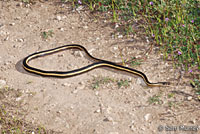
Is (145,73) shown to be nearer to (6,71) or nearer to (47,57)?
(47,57)

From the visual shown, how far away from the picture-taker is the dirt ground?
4977 millimetres

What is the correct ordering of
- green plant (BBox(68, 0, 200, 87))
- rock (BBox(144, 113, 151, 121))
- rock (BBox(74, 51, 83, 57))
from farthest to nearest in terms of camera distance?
rock (BBox(74, 51, 83, 57)) → green plant (BBox(68, 0, 200, 87)) → rock (BBox(144, 113, 151, 121))

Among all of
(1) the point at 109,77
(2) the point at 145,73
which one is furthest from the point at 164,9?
(1) the point at 109,77

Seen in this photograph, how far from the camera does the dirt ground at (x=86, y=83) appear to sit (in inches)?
196

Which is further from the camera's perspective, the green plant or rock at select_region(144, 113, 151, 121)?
the green plant

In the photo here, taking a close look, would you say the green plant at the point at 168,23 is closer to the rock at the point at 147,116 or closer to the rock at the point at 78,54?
the rock at the point at 78,54

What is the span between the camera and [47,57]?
7.12 m

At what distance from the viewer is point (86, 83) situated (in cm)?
607

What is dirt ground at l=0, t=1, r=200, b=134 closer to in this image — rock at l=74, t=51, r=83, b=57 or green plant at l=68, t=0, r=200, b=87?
rock at l=74, t=51, r=83, b=57

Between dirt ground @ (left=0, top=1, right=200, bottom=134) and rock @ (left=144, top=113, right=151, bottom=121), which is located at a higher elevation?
dirt ground @ (left=0, top=1, right=200, bottom=134)

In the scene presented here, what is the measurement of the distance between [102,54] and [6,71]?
7.83 ft

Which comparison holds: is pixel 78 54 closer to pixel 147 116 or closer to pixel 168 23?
pixel 168 23

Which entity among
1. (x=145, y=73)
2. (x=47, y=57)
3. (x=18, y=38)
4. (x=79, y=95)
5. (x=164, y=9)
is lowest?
(x=79, y=95)

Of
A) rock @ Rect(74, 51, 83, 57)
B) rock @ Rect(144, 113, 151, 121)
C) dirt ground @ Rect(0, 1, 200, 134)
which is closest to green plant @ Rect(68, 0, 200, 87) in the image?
dirt ground @ Rect(0, 1, 200, 134)
